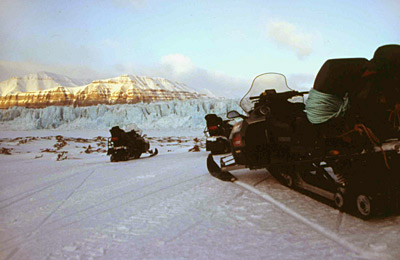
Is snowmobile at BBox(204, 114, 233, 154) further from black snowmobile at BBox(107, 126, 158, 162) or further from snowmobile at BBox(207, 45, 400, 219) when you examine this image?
snowmobile at BBox(207, 45, 400, 219)

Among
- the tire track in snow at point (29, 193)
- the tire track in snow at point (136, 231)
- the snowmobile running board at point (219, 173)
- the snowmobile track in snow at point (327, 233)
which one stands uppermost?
the snowmobile running board at point (219, 173)

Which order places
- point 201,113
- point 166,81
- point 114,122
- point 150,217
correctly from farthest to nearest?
point 166,81
point 114,122
point 201,113
point 150,217

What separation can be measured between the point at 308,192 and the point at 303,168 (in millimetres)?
284

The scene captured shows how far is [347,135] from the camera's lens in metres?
2.57

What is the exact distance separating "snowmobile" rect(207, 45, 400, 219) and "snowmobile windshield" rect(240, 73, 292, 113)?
0.63m

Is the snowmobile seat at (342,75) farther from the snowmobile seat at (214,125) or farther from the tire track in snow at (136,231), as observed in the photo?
the snowmobile seat at (214,125)

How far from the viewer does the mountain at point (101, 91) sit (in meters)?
99.2

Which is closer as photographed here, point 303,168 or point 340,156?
point 340,156

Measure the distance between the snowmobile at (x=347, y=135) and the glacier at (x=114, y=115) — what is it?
1159 inches

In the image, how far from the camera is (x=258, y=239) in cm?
206

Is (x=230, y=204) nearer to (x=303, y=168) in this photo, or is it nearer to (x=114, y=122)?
(x=303, y=168)

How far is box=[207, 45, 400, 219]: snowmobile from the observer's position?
230 centimetres

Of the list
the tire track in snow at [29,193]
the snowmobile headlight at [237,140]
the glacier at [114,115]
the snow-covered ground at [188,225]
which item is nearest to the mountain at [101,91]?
the glacier at [114,115]

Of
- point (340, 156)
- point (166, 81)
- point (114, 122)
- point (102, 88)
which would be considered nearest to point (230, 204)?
point (340, 156)
